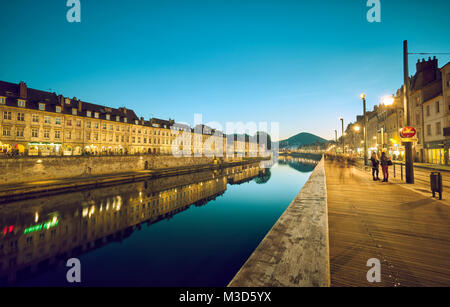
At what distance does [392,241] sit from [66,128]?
53129mm

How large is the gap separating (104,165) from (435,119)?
173ft

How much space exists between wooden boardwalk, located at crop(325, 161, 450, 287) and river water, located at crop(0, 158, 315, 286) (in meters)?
4.38

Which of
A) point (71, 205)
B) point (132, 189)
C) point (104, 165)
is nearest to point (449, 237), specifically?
point (71, 205)

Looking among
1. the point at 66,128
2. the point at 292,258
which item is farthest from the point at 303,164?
the point at 66,128

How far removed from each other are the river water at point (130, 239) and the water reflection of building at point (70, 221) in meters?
0.05

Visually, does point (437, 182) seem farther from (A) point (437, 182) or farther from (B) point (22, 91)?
(B) point (22, 91)

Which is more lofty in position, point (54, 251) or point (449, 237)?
point (449, 237)

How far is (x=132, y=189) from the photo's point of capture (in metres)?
24.0

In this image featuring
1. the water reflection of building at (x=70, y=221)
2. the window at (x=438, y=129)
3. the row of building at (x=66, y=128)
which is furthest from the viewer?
the row of building at (x=66, y=128)

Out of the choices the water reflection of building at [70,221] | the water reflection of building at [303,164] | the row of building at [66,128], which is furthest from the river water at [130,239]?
the water reflection of building at [303,164]

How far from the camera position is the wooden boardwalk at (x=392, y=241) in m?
3.07

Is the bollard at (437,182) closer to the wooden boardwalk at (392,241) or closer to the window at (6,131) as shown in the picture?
the wooden boardwalk at (392,241)

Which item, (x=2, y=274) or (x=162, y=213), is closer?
(x=2, y=274)
